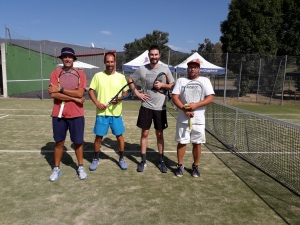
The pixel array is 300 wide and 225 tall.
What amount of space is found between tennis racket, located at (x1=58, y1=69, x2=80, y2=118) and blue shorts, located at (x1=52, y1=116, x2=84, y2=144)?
14 cm

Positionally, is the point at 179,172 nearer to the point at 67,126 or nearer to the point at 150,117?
the point at 150,117

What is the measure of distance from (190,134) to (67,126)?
190 centimetres

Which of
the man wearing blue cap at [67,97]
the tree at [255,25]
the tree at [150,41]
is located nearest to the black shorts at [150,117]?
the man wearing blue cap at [67,97]

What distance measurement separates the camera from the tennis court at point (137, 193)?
307 cm

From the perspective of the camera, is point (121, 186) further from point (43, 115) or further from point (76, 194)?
point (43, 115)

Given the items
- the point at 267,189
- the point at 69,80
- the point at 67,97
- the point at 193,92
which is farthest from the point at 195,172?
the point at 69,80

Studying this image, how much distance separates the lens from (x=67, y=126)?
402 centimetres

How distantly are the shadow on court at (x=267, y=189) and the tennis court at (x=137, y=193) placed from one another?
11 millimetres

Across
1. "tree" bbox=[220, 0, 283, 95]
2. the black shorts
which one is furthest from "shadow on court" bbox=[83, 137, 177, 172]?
"tree" bbox=[220, 0, 283, 95]

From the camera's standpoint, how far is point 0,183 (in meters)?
3.86

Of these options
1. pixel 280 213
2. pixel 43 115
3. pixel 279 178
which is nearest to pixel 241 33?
pixel 43 115

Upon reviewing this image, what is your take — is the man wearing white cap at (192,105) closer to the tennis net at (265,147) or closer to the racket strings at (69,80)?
the tennis net at (265,147)

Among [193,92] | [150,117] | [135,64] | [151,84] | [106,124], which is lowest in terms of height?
[106,124]

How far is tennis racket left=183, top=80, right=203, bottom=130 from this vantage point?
402 centimetres
